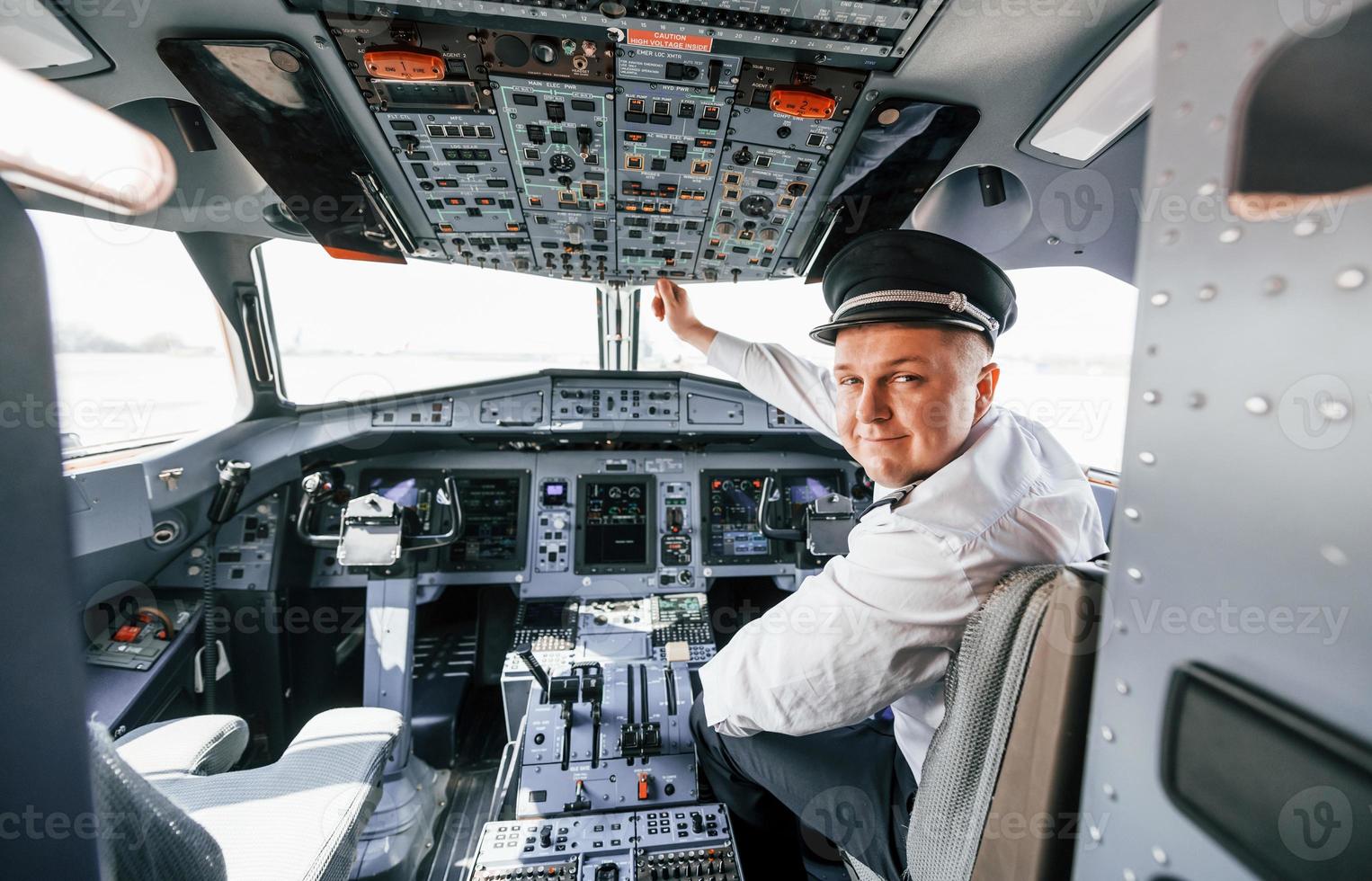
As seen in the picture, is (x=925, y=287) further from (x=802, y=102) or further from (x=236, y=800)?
(x=236, y=800)

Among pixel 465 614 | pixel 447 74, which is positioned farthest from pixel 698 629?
pixel 447 74

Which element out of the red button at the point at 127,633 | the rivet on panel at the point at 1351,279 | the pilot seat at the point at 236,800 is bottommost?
the red button at the point at 127,633

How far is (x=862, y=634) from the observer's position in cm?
104

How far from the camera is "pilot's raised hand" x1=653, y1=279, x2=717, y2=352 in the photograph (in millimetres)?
2145

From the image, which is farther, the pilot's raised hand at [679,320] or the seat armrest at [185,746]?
the pilot's raised hand at [679,320]

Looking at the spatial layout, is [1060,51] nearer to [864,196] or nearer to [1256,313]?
[864,196]

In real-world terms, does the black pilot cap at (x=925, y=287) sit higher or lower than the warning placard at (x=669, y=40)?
lower

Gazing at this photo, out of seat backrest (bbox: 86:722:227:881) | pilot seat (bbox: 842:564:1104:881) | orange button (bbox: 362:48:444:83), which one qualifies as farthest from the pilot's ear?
seat backrest (bbox: 86:722:227:881)

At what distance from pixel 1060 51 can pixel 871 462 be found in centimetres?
102

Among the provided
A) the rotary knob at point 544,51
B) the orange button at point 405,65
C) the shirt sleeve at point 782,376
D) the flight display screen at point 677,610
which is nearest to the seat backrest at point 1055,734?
the shirt sleeve at point 782,376

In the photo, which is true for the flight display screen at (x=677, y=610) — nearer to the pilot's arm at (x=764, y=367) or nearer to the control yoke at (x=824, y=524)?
the control yoke at (x=824, y=524)

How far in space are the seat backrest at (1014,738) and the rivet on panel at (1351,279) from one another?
1.37 feet

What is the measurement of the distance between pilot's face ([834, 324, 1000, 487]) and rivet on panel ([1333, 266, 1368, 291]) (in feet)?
2.64

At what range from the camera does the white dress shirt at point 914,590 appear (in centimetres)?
98
